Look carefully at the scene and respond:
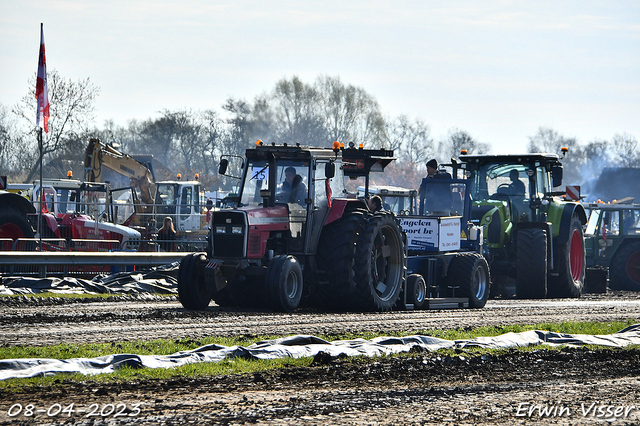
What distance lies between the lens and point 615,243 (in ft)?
73.7

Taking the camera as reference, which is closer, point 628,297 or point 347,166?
point 347,166

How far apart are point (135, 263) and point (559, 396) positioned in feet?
44.2

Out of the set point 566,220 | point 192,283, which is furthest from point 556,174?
point 192,283

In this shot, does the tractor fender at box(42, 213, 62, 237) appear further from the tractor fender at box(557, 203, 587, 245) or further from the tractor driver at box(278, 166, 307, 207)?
the tractor fender at box(557, 203, 587, 245)

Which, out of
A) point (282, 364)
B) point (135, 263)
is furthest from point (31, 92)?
point (282, 364)

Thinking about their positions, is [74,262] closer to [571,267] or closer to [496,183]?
[496,183]

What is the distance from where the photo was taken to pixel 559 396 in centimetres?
607

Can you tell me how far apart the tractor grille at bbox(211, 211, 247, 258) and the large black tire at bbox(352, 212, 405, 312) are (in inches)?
72.6

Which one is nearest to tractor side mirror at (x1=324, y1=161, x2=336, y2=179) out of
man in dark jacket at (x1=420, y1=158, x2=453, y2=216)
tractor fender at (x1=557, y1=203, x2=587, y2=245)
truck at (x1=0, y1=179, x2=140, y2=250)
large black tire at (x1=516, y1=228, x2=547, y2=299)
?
man in dark jacket at (x1=420, y1=158, x2=453, y2=216)

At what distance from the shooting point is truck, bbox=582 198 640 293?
71.6 feet

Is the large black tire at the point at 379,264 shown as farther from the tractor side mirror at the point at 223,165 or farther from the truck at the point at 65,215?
the truck at the point at 65,215

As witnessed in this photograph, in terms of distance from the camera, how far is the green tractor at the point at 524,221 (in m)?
A: 16.7

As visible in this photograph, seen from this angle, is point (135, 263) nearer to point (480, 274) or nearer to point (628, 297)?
point (480, 274)

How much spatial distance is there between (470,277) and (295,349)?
755cm
